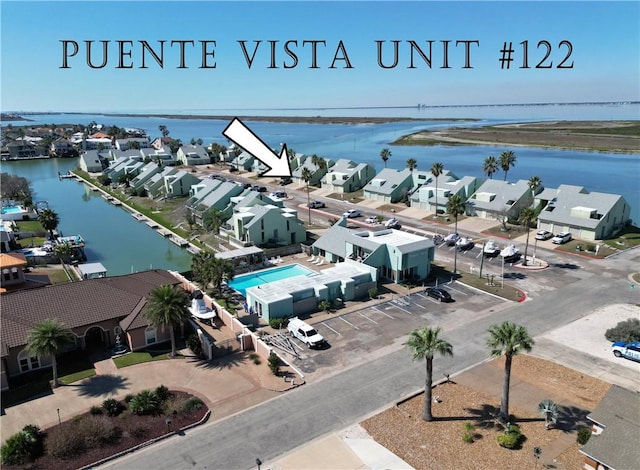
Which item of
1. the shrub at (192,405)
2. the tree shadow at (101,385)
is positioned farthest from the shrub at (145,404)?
the tree shadow at (101,385)

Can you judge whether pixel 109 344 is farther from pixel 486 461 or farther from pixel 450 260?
pixel 450 260

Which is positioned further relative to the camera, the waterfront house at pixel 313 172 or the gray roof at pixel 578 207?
the waterfront house at pixel 313 172

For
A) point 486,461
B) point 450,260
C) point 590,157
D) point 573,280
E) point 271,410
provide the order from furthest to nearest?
1. point 590,157
2. point 450,260
3. point 573,280
4. point 271,410
5. point 486,461

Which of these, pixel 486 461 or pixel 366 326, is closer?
pixel 486 461

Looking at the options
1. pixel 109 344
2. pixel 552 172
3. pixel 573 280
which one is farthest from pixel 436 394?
pixel 552 172

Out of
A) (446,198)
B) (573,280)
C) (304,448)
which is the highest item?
(446,198)

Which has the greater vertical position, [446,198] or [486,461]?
[446,198]

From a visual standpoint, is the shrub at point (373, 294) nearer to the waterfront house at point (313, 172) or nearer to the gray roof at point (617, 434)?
the gray roof at point (617, 434)
